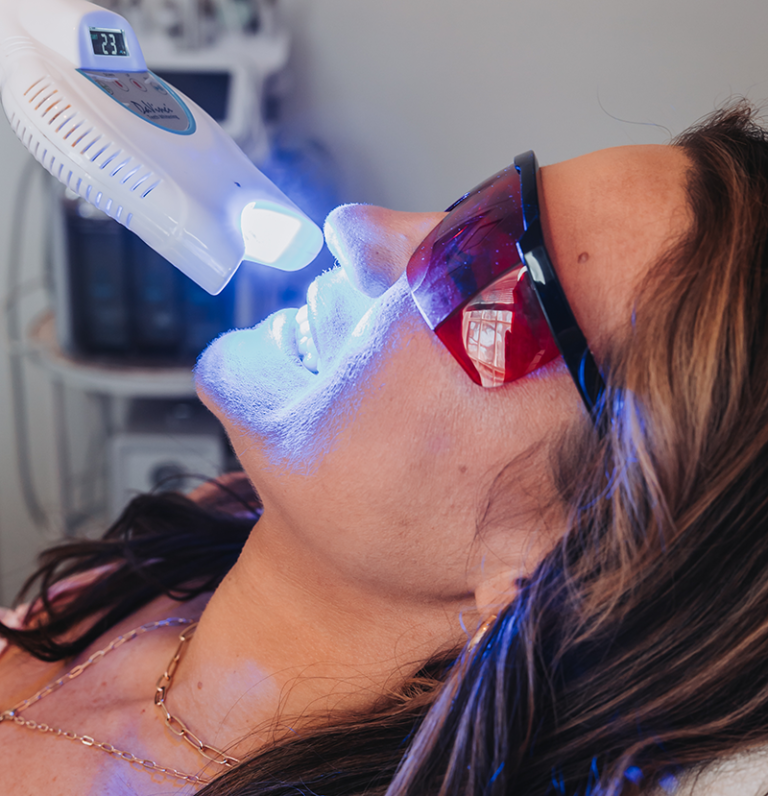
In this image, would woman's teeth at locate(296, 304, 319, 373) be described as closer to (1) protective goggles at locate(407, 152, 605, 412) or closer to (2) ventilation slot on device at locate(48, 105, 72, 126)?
(1) protective goggles at locate(407, 152, 605, 412)

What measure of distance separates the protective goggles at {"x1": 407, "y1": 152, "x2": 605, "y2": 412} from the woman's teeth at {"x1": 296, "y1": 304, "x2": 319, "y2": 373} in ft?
0.47

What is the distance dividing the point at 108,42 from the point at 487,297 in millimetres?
453

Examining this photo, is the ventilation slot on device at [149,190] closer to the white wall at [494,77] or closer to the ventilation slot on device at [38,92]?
the ventilation slot on device at [38,92]

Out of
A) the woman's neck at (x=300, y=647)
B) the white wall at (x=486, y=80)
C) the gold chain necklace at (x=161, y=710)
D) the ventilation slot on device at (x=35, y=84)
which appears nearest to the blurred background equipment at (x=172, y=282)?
the white wall at (x=486, y=80)

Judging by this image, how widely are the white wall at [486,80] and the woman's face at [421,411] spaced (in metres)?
1.15

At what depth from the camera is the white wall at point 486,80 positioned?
158 cm

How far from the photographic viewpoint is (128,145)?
60 centimetres

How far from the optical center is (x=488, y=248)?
619 mm

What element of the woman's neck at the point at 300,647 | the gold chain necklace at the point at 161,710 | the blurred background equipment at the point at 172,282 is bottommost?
the gold chain necklace at the point at 161,710

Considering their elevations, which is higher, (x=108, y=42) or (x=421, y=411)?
(x=108, y=42)

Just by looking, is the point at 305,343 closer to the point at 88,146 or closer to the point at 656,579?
the point at 88,146

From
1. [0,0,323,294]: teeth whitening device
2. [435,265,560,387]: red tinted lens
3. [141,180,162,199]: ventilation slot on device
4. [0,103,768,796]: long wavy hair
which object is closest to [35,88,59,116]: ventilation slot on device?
[0,0,323,294]: teeth whitening device

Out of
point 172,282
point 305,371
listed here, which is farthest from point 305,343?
point 172,282

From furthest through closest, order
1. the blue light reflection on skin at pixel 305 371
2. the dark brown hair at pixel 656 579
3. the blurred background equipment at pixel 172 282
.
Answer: the blurred background equipment at pixel 172 282
the blue light reflection on skin at pixel 305 371
the dark brown hair at pixel 656 579
